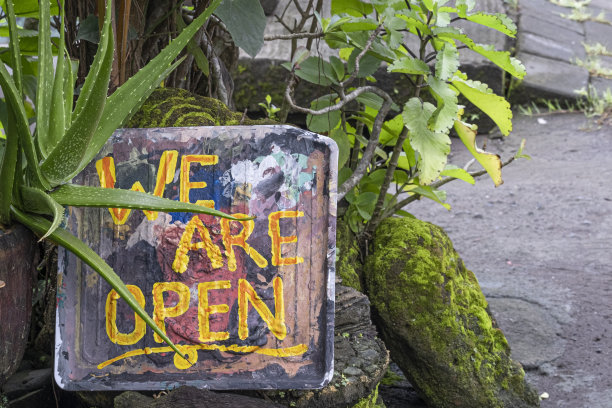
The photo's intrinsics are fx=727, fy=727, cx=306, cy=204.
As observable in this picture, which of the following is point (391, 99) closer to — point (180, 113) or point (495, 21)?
point (495, 21)

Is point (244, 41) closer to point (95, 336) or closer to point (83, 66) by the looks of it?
point (83, 66)

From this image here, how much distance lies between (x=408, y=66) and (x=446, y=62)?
94mm

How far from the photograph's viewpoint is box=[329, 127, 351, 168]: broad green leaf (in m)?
2.05

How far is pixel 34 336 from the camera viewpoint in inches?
Result: 72.3

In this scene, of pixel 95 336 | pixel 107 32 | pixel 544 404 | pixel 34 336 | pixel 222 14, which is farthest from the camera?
pixel 544 404

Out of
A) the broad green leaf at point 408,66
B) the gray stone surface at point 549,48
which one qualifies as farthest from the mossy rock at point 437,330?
the gray stone surface at point 549,48

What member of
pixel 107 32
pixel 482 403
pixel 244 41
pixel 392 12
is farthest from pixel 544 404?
pixel 107 32

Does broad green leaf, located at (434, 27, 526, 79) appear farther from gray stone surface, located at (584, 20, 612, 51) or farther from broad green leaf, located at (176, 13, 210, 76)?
gray stone surface, located at (584, 20, 612, 51)

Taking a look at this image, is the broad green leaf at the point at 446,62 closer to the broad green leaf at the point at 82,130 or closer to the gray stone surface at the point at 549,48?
the broad green leaf at the point at 82,130

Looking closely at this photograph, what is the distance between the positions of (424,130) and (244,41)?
51 centimetres

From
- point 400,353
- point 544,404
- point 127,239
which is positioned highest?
point 127,239

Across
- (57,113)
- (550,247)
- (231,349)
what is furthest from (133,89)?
(550,247)

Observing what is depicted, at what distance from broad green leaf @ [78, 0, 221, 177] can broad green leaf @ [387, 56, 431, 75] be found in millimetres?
572

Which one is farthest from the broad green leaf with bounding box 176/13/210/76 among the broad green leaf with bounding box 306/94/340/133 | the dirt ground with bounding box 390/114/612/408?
the dirt ground with bounding box 390/114/612/408
